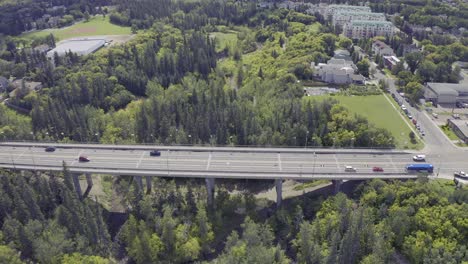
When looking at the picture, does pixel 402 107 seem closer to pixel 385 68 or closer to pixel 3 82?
pixel 385 68

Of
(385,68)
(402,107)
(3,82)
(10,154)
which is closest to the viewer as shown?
(10,154)

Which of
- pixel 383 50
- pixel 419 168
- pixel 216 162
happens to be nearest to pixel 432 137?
pixel 419 168

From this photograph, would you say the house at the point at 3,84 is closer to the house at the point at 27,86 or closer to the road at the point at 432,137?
the house at the point at 27,86

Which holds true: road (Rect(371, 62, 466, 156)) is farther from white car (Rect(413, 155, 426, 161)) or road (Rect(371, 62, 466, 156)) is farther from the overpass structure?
white car (Rect(413, 155, 426, 161))

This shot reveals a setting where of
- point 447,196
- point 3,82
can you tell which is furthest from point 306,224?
point 3,82

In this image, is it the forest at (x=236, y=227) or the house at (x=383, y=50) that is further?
the house at (x=383, y=50)

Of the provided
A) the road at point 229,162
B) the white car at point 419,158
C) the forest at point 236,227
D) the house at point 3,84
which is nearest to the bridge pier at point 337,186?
the road at point 229,162

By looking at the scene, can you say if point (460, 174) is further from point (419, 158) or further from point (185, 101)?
point (185, 101)
